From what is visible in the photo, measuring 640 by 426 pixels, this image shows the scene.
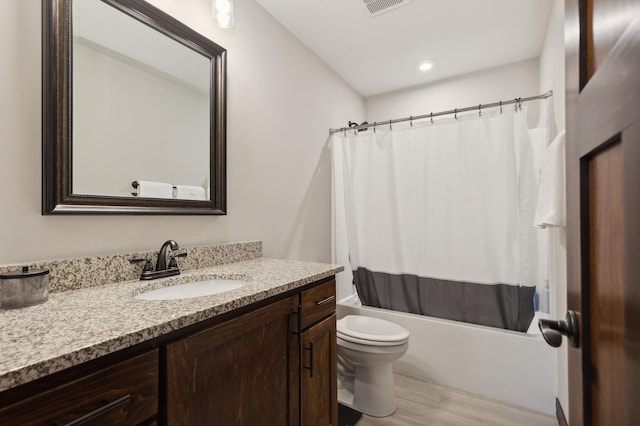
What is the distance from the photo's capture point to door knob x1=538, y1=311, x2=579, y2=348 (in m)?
0.60

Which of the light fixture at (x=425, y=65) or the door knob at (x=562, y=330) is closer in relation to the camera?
the door knob at (x=562, y=330)

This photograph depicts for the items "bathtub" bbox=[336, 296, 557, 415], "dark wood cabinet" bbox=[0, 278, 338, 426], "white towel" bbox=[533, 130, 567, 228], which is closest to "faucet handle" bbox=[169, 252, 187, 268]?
"dark wood cabinet" bbox=[0, 278, 338, 426]

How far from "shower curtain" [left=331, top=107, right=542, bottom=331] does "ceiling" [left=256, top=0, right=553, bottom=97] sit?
24.0 inches

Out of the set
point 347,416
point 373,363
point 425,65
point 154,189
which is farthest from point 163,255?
point 425,65

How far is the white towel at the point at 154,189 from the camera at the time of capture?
1248 millimetres

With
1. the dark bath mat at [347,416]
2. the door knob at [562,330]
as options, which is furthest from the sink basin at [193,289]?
the dark bath mat at [347,416]

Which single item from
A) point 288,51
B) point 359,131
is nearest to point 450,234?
point 359,131

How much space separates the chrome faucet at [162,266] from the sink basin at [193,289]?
0.21 feet

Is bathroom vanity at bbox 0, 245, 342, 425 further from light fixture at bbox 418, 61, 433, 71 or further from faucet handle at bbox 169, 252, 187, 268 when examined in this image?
light fixture at bbox 418, 61, 433, 71

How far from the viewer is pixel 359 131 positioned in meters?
2.57

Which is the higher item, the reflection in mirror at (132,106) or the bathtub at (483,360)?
the reflection in mirror at (132,106)

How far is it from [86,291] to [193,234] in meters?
0.51

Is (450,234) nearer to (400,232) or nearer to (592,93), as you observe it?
(400,232)

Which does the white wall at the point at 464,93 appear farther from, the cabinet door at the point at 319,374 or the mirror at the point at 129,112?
the cabinet door at the point at 319,374
